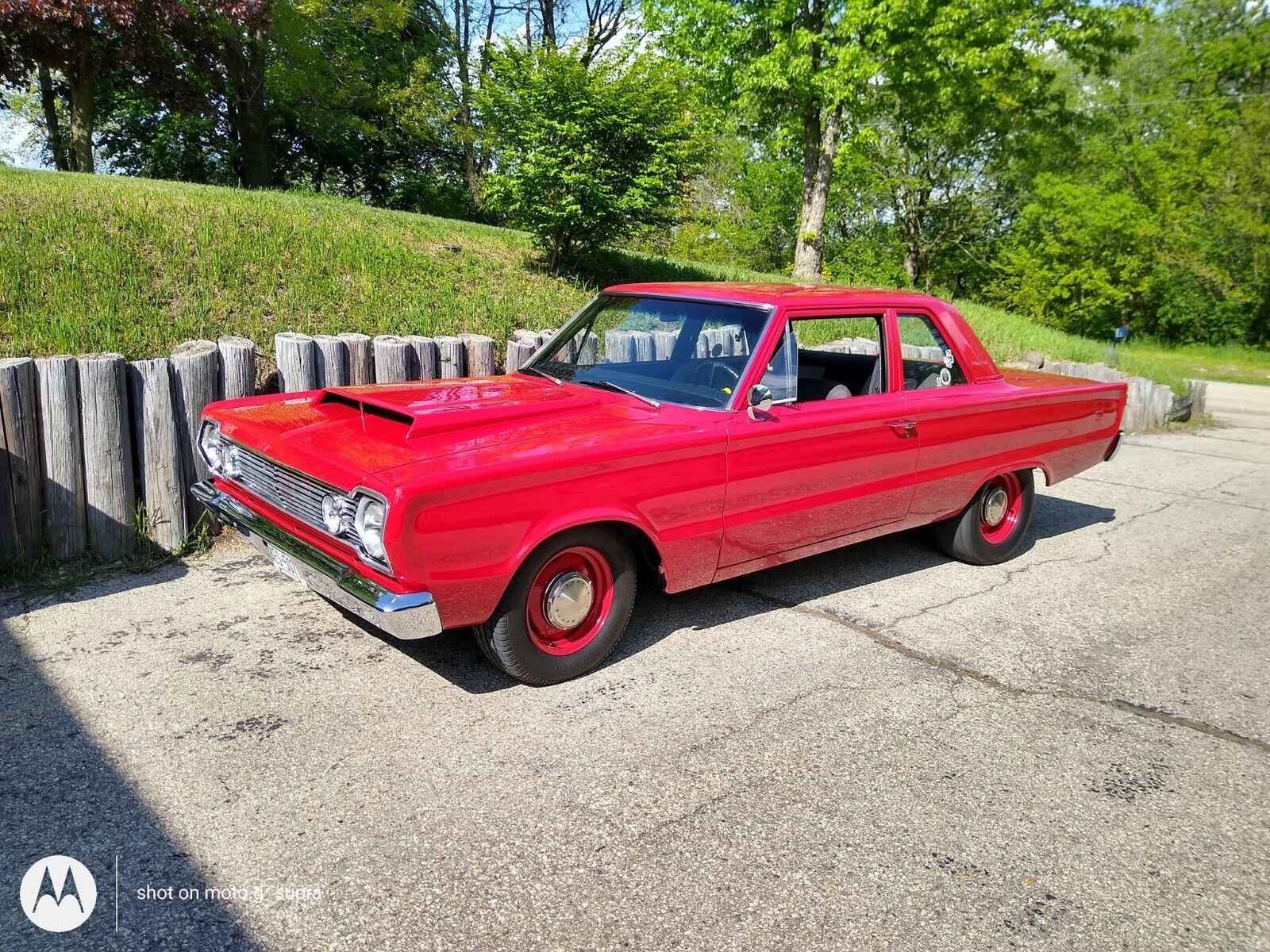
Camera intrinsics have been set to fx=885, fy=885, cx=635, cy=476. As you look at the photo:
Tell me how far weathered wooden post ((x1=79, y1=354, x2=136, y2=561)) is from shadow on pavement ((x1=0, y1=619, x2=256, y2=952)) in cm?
156

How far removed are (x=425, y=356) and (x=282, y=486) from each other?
8.57 feet

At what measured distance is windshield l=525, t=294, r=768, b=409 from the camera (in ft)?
14.2

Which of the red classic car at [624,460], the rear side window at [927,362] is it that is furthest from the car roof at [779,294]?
the rear side window at [927,362]

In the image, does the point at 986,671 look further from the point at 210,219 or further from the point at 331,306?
the point at 210,219

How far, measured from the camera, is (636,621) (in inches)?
181

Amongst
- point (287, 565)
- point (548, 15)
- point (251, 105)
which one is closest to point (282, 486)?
point (287, 565)

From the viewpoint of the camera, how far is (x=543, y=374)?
4.93 metres

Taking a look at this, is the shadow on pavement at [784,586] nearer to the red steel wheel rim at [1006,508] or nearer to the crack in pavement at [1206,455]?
the red steel wheel rim at [1006,508]

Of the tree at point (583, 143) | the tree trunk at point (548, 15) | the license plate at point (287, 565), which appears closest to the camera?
the license plate at point (287, 565)

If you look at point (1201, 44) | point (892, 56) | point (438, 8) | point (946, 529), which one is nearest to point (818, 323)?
point (946, 529)

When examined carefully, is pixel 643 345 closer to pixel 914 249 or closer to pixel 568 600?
pixel 568 600

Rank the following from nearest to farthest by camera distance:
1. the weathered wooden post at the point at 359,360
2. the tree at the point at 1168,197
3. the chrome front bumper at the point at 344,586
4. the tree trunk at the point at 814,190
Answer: the chrome front bumper at the point at 344,586 < the weathered wooden post at the point at 359,360 < the tree trunk at the point at 814,190 < the tree at the point at 1168,197

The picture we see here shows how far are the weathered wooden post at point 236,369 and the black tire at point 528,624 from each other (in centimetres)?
278

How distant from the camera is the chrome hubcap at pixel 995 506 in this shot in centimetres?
575
